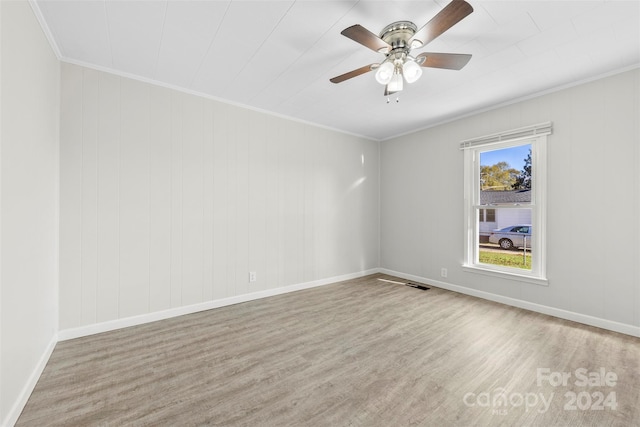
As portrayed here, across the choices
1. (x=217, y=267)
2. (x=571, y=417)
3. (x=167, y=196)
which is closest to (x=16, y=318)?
(x=167, y=196)

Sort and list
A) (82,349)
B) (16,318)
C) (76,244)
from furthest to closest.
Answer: (76,244)
(82,349)
(16,318)

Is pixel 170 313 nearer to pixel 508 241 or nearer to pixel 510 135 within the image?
pixel 508 241

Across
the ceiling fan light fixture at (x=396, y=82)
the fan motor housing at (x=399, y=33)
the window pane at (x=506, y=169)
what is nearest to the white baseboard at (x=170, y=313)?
the window pane at (x=506, y=169)

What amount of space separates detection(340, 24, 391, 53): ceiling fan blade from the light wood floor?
94.2 inches

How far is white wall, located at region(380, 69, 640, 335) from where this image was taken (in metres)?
2.66

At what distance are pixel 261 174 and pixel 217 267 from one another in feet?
4.56

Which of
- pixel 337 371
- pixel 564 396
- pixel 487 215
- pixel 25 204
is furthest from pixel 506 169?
pixel 25 204

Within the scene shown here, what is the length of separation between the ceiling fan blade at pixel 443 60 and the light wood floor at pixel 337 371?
2.36 metres

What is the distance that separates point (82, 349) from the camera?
236 centimetres

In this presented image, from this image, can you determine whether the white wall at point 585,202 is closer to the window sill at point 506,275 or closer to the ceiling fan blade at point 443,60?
the window sill at point 506,275

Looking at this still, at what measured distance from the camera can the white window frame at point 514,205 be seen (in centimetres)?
323

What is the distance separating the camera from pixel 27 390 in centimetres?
175

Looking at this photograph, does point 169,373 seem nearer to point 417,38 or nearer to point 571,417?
point 571,417

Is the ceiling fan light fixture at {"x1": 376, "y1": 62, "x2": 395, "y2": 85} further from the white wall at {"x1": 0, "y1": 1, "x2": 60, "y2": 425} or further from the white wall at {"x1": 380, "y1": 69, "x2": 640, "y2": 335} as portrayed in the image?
the white wall at {"x1": 380, "y1": 69, "x2": 640, "y2": 335}
